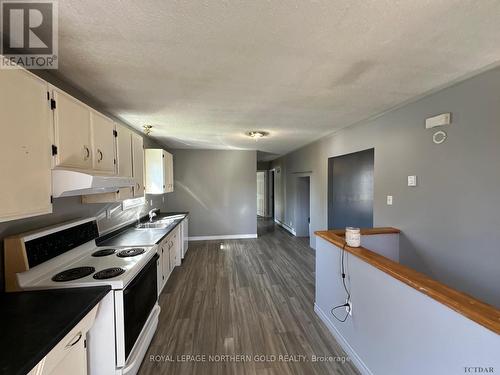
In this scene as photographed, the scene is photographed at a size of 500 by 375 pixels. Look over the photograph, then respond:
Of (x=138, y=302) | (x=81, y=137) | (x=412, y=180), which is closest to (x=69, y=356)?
(x=138, y=302)

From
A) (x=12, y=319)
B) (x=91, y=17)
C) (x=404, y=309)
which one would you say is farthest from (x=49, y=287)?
(x=404, y=309)

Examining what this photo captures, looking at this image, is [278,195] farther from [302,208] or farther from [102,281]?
[102,281]

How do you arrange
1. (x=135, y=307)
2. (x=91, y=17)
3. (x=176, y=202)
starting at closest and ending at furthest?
(x=91, y=17) → (x=135, y=307) → (x=176, y=202)

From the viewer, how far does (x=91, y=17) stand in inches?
46.5

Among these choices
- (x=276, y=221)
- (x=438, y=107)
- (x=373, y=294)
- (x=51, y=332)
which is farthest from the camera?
(x=276, y=221)

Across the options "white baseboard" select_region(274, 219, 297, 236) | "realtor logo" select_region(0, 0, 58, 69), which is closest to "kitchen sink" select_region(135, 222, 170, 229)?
"realtor logo" select_region(0, 0, 58, 69)

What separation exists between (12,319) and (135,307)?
2.59 ft

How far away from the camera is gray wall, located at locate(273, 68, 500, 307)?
1.81 meters

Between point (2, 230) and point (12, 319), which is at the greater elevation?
point (2, 230)

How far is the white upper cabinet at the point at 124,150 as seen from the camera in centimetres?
239

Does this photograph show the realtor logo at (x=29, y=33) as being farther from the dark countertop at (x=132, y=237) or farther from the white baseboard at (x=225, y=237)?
the white baseboard at (x=225, y=237)

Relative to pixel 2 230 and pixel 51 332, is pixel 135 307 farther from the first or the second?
pixel 2 230

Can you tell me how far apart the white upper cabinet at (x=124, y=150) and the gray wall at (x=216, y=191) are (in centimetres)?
304

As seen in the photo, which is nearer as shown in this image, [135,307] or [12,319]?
[12,319]
